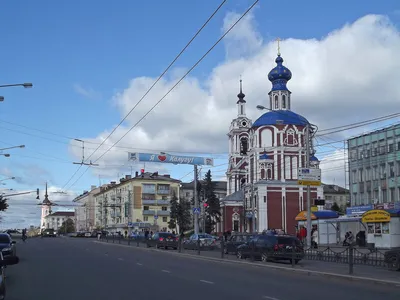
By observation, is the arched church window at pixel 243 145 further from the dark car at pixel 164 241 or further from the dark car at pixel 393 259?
the dark car at pixel 393 259

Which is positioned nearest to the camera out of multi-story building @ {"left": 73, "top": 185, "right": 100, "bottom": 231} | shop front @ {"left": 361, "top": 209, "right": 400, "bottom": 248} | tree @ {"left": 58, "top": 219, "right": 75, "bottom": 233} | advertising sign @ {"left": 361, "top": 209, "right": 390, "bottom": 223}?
advertising sign @ {"left": 361, "top": 209, "right": 390, "bottom": 223}

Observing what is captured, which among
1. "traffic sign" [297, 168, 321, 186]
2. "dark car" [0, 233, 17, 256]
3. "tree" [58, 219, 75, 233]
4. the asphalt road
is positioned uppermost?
"traffic sign" [297, 168, 321, 186]

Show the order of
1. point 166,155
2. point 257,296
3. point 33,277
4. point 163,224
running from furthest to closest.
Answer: point 163,224 < point 166,155 < point 33,277 < point 257,296

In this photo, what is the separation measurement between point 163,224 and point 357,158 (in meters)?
62.4

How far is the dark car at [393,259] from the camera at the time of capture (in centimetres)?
2186

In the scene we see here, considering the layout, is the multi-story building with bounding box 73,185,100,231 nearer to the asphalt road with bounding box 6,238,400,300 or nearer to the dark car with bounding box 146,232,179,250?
the dark car with bounding box 146,232,179,250

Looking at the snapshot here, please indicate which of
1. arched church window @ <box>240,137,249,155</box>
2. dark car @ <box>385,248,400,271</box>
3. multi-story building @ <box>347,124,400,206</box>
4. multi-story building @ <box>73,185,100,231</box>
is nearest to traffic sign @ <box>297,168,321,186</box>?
dark car @ <box>385,248,400,271</box>

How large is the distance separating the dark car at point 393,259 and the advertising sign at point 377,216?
54.7 ft

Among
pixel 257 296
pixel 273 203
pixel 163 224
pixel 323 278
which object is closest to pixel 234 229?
pixel 273 203

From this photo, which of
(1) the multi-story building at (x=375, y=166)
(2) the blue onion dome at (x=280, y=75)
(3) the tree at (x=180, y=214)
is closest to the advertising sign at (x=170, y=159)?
(1) the multi-story building at (x=375, y=166)

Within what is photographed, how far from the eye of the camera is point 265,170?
84.8 metres

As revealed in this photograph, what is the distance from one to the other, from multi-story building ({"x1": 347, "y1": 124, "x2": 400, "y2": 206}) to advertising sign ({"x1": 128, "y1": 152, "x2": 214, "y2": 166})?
63.9 ft

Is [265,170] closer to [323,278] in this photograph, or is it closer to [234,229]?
[234,229]

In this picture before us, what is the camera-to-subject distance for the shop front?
38.8 meters
